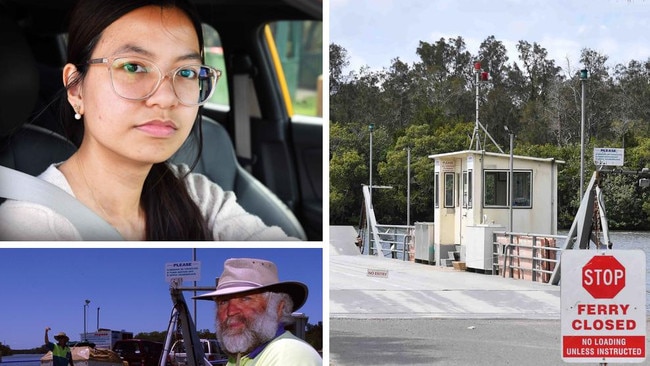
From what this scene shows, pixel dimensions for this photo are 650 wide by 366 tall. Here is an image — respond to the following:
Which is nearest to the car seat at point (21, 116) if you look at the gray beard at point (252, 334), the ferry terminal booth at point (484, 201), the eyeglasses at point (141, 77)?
the eyeglasses at point (141, 77)

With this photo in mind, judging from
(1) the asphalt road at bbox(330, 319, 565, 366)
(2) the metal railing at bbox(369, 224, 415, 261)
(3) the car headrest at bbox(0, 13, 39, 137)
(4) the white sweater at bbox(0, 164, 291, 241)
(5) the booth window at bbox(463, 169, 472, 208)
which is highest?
(3) the car headrest at bbox(0, 13, 39, 137)

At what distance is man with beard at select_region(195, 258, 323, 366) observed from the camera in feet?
11.4

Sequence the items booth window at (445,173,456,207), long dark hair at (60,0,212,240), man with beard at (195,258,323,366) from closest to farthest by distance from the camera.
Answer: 1. man with beard at (195,258,323,366)
2. long dark hair at (60,0,212,240)
3. booth window at (445,173,456,207)

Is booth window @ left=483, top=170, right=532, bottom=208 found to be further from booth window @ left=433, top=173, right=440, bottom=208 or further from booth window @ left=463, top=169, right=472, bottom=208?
booth window @ left=433, top=173, right=440, bottom=208

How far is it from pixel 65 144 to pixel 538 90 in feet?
22.4

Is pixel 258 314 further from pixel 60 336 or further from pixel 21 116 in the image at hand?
pixel 21 116

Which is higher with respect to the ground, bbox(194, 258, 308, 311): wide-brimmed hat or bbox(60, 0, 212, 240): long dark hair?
bbox(60, 0, 212, 240): long dark hair

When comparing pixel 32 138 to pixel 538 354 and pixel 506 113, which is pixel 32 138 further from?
pixel 506 113

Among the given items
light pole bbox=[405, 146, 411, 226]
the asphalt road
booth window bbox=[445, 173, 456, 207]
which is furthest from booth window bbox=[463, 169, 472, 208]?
the asphalt road

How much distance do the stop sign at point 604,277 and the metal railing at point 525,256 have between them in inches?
211

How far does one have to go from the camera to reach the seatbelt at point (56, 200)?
11.7ft

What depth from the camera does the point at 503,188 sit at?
1069 cm

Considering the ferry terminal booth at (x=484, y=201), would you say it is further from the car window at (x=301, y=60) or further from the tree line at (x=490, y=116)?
the car window at (x=301, y=60)

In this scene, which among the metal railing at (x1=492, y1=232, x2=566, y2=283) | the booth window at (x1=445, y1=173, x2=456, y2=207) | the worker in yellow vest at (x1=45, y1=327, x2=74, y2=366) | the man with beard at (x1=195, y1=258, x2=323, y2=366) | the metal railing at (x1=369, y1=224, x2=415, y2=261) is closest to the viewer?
the man with beard at (x1=195, y1=258, x2=323, y2=366)
